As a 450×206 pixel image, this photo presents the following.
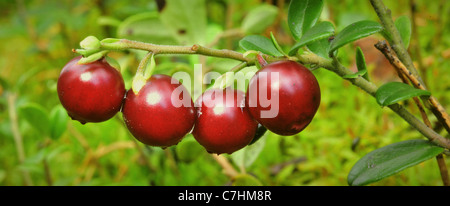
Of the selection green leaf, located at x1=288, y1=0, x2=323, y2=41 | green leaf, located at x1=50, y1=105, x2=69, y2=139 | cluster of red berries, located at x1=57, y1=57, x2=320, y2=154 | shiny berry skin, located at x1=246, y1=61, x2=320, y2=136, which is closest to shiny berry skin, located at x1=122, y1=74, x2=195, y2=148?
cluster of red berries, located at x1=57, y1=57, x2=320, y2=154

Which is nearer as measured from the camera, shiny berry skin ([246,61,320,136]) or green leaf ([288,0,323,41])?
shiny berry skin ([246,61,320,136])

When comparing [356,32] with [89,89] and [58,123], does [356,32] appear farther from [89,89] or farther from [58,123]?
[58,123]

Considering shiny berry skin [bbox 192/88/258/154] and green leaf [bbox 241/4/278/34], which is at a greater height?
green leaf [bbox 241/4/278/34]

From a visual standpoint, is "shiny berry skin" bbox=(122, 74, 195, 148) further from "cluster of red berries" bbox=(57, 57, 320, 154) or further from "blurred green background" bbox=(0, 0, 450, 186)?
"blurred green background" bbox=(0, 0, 450, 186)

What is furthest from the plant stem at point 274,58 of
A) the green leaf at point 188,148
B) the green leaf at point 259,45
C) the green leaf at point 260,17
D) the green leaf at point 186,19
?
the green leaf at point 260,17

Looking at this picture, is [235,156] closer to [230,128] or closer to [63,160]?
[230,128]

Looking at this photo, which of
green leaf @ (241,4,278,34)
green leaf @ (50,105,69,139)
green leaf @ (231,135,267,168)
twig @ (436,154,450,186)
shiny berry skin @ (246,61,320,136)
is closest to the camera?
shiny berry skin @ (246,61,320,136)

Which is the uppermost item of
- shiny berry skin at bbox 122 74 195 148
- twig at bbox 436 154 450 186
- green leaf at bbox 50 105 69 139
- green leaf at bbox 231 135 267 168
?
green leaf at bbox 50 105 69 139

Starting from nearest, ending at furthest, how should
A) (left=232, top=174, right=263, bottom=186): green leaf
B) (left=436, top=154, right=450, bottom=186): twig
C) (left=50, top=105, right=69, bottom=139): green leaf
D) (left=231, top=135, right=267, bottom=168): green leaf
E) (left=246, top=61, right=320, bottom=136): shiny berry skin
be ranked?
(left=246, top=61, right=320, bottom=136): shiny berry skin
(left=436, top=154, right=450, bottom=186): twig
(left=232, top=174, right=263, bottom=186): green leaf
(left=231, top=135, right=267, bottom=168): green leaf
(left=50, top=105, right=69, bottom=139): green leaf
